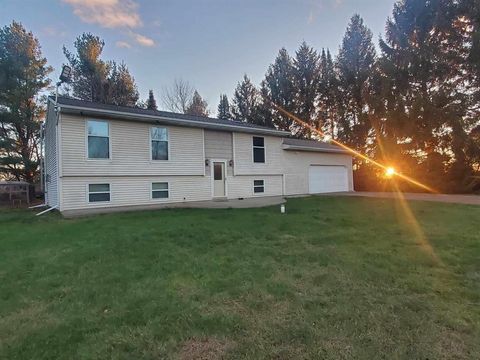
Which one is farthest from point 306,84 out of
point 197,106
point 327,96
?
point 197,106

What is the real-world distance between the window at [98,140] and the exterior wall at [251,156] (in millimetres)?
5638

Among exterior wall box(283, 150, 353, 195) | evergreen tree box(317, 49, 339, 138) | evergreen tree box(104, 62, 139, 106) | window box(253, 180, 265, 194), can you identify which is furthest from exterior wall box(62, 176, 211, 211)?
evergreen tree box(317, 49, 339, 138)

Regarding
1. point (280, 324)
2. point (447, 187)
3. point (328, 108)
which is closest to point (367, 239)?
point (280, 324)

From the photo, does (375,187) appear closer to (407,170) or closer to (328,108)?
(407,170)

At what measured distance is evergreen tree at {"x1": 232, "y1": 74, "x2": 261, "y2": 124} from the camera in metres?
34.0

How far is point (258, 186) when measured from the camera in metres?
15.3

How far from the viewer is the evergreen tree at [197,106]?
31077 millimetres

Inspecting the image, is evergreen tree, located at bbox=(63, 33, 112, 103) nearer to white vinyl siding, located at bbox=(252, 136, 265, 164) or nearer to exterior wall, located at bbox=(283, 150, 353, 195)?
white vinyl siding, located at bbox=(252, 136, 265, 164)

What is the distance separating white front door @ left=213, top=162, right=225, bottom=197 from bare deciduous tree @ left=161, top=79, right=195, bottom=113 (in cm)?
1868

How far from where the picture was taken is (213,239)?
583 centimetres

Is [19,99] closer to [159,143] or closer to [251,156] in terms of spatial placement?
[159,143]

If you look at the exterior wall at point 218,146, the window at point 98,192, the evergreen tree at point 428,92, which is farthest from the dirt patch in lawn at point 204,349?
the evergreen tree at point 428,92

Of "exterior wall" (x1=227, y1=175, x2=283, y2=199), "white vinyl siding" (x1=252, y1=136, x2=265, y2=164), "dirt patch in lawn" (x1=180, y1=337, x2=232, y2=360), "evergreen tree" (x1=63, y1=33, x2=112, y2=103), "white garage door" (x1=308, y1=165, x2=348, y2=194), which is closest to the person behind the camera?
"dirt patch in lawn" (x1=180, y1=337, x2=232, y2=360)

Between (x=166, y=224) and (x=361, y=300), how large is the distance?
5408mm
